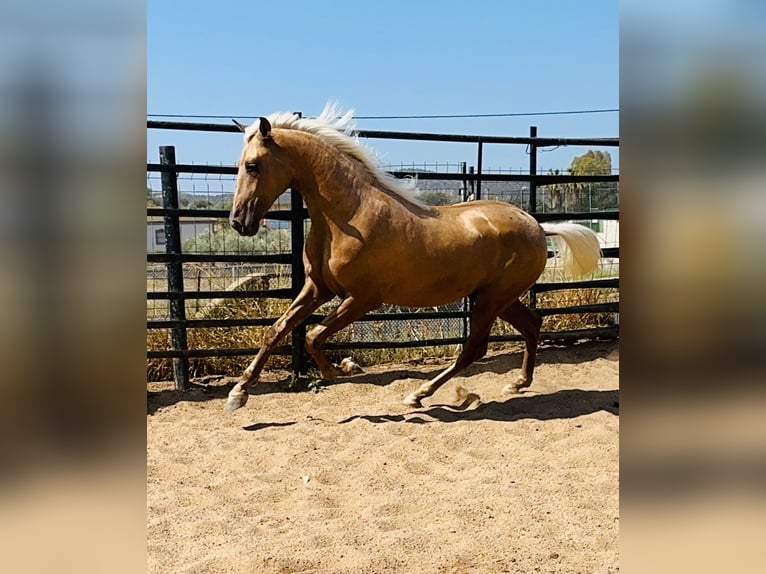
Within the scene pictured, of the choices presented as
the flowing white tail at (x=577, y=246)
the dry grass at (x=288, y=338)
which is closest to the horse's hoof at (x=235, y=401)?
the dry grass at (x=288, y=338)

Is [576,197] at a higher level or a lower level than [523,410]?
higher

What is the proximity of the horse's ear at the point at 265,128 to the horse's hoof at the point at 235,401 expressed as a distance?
196 centimetres

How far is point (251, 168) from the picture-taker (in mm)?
4895

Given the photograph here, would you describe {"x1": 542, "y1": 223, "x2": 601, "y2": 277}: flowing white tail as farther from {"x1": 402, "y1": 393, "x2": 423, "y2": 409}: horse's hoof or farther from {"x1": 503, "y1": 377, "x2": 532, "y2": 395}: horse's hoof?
{"x1": 402, "y1": 393, "x2": 423, "y2": 409}: horse's hoof

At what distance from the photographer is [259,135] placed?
4.95 meters

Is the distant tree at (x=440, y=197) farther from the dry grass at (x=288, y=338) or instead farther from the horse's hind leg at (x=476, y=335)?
the horse's hind leg at (x=476, y=335)

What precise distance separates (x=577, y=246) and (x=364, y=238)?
2028mm

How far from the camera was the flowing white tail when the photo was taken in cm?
592

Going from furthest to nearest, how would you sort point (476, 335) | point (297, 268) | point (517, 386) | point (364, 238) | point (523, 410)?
point (297, 268), point (517, 386), point (476, 335), point (523, 410), point (364, 238)

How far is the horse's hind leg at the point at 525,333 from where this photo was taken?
19.2ft

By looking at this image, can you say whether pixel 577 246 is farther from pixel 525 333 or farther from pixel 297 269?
pixel 297 269
